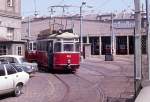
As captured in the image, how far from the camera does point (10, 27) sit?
46.4 m

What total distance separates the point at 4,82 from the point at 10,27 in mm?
29091

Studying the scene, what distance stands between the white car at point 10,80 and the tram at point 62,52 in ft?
44.0

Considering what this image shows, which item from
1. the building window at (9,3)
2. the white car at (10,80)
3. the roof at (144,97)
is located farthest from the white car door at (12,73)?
the building window at (9,3)

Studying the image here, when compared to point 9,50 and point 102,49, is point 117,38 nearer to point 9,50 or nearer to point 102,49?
point 102,49

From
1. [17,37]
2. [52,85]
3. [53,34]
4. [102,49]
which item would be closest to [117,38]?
[102,49]

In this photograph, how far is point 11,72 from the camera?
62.4 feet

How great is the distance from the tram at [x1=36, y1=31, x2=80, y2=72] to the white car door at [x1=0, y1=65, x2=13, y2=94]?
1499 cm

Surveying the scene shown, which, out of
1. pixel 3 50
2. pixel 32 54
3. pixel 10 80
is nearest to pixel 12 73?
pixel 10 80

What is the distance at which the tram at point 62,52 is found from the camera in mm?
33469

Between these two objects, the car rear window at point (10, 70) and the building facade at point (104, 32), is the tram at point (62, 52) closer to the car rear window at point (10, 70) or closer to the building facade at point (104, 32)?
the car rear window at point (10, 70)

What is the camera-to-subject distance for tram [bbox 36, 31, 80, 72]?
33.5m

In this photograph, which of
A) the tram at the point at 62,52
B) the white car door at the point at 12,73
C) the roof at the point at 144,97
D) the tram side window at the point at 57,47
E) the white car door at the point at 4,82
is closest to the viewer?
the roof at the point at 144,97

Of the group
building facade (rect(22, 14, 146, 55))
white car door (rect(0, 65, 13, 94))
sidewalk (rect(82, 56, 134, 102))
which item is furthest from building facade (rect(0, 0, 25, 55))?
building facade (rect(22, 14, 146, 55))

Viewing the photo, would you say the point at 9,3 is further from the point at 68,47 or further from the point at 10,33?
the point at 68,47
